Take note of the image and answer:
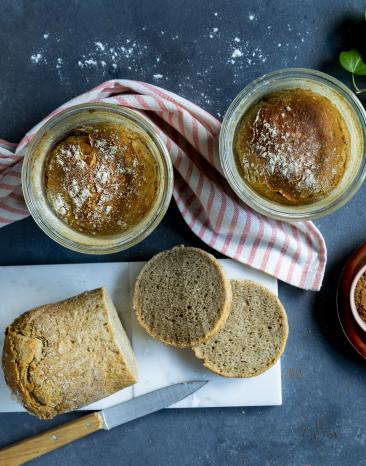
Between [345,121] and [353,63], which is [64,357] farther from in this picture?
[353,63]

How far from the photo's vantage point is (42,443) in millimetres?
1751

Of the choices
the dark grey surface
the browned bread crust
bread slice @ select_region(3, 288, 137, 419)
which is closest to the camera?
the browned bread crust

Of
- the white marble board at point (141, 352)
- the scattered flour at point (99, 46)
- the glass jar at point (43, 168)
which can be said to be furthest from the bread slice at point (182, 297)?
the scattered flour at point (99, 46)

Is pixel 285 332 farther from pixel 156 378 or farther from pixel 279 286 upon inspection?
pixel 156 378

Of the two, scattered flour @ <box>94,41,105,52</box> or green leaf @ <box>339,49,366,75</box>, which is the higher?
green leaf @ <box>339,49,366,75</box>

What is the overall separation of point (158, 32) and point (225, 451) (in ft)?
4.05

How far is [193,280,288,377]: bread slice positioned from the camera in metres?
1.72

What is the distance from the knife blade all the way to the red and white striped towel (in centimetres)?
40

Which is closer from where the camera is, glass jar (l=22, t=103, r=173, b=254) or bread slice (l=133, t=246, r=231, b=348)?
glass jar (l=22, t=103, r=173, b=254)

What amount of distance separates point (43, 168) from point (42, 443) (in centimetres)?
82

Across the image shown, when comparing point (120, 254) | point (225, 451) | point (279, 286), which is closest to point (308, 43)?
point (279, 286)

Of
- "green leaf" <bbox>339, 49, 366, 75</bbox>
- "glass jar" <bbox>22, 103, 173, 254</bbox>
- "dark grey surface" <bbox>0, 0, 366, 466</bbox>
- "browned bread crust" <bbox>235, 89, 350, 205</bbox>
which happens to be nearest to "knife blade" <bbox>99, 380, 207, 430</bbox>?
"dark grey surface" <bbox>0, 0, 366, 466</bbox>

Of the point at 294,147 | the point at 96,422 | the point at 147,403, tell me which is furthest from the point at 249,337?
the point at 294,147

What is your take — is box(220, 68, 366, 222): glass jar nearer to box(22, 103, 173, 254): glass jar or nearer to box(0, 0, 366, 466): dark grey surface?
box(22, 103, 173, 254): glass jar
